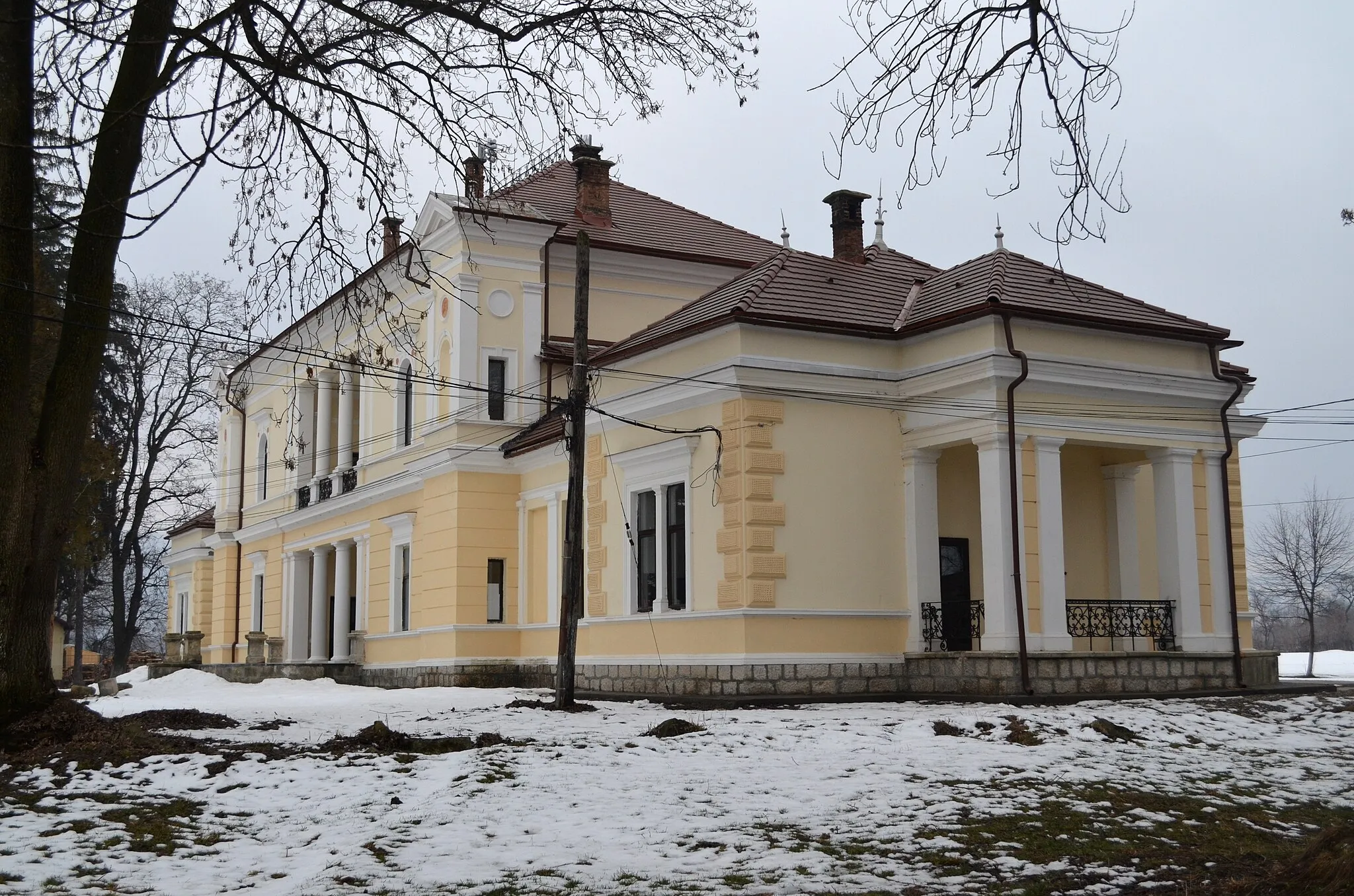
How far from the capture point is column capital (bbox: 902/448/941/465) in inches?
747

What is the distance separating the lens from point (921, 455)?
1902 centimetres

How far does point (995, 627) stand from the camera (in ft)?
56.9

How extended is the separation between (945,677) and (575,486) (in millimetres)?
5688

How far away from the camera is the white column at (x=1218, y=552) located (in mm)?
18984

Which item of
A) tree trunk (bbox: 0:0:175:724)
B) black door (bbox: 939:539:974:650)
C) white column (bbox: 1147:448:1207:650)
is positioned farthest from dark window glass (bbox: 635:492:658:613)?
Answer: tree trunk (bbox: 0:0:175:724)

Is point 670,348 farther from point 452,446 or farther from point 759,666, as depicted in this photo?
point 452,446

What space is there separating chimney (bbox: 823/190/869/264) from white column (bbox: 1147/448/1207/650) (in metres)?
6.65

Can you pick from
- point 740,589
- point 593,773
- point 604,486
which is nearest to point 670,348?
point 604,486

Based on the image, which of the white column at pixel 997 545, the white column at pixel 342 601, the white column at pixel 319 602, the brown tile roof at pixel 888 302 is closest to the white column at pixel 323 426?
the white column at pixel 319 602

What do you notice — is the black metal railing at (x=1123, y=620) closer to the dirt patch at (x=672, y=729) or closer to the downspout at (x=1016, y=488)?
the downspout at (x=1016, y=488)

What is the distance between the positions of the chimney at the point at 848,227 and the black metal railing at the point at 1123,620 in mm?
7786

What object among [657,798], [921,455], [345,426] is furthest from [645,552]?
[345,426]

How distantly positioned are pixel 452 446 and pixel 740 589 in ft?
30.2

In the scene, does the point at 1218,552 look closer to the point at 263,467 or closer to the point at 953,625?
the point at 953,625
